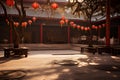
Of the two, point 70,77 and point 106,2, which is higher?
point 106,2

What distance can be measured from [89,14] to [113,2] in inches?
97.0

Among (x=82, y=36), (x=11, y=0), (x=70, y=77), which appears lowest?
(x=70, y=77)

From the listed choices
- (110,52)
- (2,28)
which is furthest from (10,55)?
(2,28)

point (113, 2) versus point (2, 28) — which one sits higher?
point (113, 2)

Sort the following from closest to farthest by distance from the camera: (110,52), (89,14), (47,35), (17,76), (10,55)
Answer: (17,76)
(10,55)
(110,52)
(89,14)
(47,35)

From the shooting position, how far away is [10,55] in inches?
540

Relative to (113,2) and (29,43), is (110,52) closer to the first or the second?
(113,2)

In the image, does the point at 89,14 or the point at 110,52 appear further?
the point at 89,14

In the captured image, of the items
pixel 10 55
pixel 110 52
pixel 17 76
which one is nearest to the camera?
pixel 17 76

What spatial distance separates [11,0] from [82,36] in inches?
695

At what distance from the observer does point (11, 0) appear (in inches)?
397

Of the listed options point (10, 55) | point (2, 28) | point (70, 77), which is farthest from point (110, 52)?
point (2, 28)

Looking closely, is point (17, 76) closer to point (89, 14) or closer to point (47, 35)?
point (89, 14)

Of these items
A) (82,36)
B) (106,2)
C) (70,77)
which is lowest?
(70,77)
